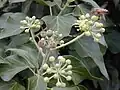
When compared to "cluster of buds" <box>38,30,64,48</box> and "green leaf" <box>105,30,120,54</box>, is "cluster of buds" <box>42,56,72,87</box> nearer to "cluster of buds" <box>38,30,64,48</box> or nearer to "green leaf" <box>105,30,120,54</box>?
"cluster of buds" <box>38,30,64,48</box>

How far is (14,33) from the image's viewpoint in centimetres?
121

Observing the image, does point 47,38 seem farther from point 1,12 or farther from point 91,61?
point 1,12

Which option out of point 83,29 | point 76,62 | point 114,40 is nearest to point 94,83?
point 114,40

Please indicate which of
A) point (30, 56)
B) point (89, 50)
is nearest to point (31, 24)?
point (30, 56)

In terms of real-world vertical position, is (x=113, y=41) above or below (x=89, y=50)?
below

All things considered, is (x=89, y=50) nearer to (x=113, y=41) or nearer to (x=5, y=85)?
(x=5, y=85)

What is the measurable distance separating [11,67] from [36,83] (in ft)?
0.31

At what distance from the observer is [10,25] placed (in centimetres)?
125

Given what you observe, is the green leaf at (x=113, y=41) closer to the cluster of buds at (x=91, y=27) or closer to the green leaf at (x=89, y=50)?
the green leaf at (x=89, y=50)

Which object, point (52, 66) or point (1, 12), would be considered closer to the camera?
point (52, 66)

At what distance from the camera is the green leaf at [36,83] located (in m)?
1.07

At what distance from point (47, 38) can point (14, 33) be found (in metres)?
0.19

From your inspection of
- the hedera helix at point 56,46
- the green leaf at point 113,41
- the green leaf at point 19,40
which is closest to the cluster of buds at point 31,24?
the hedera helix at point 56,46

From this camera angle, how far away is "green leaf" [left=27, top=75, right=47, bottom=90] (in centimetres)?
107
